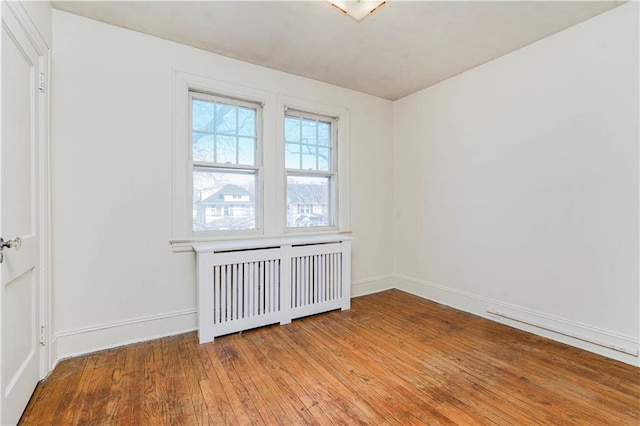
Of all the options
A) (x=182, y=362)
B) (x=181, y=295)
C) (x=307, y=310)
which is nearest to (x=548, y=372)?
(x=307, y=310)

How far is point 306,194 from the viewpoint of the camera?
3.55 metres

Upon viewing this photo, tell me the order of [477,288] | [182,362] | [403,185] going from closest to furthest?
[182,362] → [477,288] → [403,185]

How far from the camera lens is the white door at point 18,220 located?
1478mm

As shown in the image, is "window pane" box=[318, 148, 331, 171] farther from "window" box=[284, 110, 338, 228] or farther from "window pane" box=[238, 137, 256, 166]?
"window pane" box=[238, 137, 256, 166]

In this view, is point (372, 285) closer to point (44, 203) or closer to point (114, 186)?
point (114, 186)

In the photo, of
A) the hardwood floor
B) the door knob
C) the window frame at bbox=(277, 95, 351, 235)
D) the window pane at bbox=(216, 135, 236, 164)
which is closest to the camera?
the door knob

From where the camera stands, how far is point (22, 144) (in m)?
1.73

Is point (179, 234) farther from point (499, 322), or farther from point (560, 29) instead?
point (560, 29)

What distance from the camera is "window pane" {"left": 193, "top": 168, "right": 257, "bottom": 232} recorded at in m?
2.88

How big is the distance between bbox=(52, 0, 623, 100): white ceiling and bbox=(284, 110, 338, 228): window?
0.62m

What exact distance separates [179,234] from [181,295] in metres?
0.56

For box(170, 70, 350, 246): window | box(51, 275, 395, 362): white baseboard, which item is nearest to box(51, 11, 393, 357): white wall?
box(51, 275, 395, 362): white baseboard

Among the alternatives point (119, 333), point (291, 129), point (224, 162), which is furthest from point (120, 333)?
point (291, 129)

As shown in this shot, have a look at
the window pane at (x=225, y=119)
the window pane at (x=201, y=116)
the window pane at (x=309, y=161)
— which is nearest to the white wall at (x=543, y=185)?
the window pane at (x=309, y=161)
